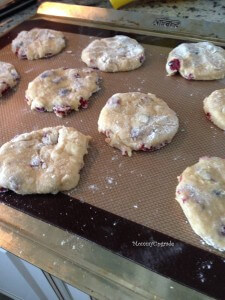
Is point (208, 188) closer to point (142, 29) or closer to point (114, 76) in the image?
point (114, 76)

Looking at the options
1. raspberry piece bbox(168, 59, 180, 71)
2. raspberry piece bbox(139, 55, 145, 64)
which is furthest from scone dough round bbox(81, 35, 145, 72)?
raspberry piece bbox(168, 59, 180, 71)

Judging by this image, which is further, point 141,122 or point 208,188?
point 141,122

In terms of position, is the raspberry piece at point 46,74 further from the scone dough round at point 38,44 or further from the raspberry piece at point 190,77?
the raspberry piece at point 190,77

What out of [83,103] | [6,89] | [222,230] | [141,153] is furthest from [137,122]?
[6,89]

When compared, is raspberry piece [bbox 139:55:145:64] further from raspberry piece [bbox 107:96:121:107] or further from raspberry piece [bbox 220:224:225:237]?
raspberry piece [bbox 220:224:225:237]

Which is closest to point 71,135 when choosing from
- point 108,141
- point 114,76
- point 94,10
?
point 108,141

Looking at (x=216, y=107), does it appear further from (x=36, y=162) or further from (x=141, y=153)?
(x=36, y=162)
